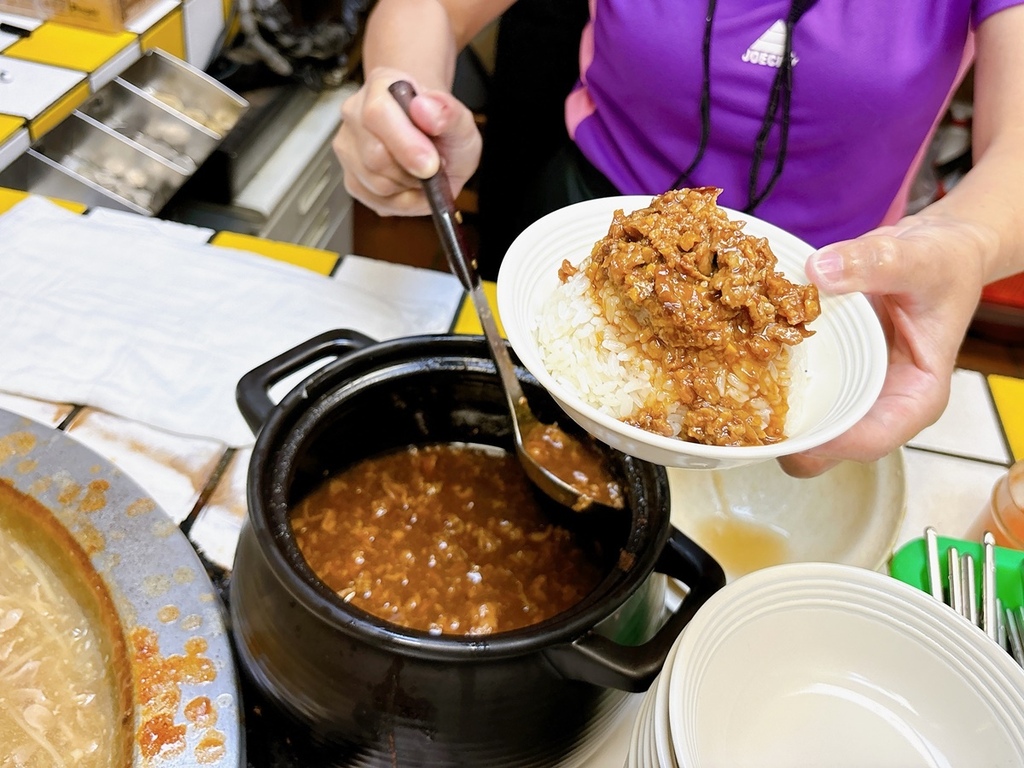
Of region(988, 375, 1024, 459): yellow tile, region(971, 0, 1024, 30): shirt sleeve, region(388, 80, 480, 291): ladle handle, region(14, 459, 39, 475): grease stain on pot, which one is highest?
region(971, 0, 1024, 30): shirt sleeve

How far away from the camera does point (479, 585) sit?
2.68 feet

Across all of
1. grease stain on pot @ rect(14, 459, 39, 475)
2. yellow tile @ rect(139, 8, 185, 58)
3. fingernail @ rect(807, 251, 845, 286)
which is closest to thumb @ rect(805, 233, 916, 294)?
fingernail @ rect(807, 251, 845, 286)

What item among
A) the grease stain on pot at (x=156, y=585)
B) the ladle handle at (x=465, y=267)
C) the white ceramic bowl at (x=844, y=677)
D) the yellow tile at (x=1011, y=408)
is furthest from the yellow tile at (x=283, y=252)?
the yellow tile at (x=1011, y=408)

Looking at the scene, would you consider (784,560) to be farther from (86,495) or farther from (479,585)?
(86,495)

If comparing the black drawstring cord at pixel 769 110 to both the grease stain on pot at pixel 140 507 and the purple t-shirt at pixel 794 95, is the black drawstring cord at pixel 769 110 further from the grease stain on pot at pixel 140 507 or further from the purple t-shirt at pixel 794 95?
the grease stain on pot at pixel 140 507

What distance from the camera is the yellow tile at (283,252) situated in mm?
1415

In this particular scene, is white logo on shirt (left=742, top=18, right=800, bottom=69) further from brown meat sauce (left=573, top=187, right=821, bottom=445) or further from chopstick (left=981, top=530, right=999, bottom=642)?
chopstick (left=981, top=530, right=999, bottom=642)

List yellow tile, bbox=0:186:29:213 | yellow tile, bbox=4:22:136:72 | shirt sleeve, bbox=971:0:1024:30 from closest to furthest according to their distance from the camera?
shirt sleeve, bbox=971:0:1024:30, yellow tile, bbox=0:186:29:213, yellow tile, bbox=4:22:136:72

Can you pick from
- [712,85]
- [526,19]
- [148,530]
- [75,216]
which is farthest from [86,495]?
[526,19]

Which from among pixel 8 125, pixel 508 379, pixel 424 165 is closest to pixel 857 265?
pixel 508 379

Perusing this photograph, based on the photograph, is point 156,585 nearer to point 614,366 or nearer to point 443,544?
point 443,544

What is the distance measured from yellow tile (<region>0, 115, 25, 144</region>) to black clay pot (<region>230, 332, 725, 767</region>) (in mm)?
1261

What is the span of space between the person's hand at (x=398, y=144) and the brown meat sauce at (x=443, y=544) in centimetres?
36

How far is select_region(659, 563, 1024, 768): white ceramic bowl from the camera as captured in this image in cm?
62
